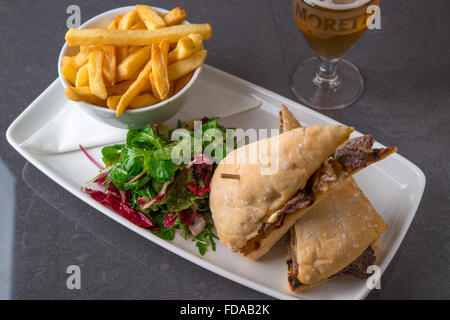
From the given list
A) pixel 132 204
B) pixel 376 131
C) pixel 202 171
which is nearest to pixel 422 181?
pixel 376 131

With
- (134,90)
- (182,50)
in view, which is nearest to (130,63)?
(134,90)

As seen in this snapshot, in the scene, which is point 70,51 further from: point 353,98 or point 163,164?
point 353,98

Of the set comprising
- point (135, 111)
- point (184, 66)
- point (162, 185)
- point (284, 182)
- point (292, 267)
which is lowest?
point (292, 267)

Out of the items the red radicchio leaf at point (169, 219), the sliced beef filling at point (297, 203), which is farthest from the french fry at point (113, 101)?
the sliced beef filling at point (297, 203)

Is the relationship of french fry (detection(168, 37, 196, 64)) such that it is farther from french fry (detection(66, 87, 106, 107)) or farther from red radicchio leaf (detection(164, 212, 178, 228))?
red radicchio leaf (detection(164, 212, 178, 228))

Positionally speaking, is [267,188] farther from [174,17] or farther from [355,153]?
Answer: [174,17]

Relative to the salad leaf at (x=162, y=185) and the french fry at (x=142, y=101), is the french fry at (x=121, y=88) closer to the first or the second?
A: the french fry at (x=142, y=101)
